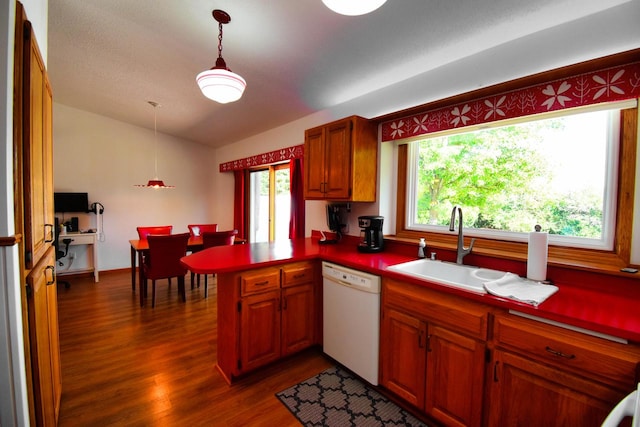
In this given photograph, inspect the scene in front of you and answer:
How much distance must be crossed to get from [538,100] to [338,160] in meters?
1.40

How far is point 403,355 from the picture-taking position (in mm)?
1673

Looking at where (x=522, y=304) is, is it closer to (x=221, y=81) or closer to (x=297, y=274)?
(x=297, y=274)

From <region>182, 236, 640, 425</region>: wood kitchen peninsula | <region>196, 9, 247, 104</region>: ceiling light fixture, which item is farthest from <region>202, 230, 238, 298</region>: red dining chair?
<region>196, 9, 247, 104</region>: ceiling light fixture

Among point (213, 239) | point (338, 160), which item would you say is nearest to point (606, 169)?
point (338, 160)

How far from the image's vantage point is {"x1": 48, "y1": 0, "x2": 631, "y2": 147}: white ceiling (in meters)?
1.54

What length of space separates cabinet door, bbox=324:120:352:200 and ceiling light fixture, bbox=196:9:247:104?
3.12ft

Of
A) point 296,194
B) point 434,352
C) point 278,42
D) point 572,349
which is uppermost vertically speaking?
point 278,42

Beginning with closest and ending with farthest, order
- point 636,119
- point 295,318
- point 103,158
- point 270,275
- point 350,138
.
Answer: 1. point 636,119
2. point 270,275
3. point 295,318
4. point 350,138
5. point 103,158

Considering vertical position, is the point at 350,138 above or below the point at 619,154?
above

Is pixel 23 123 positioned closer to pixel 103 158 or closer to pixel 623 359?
pixel 623 359

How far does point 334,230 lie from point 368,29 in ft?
5.79

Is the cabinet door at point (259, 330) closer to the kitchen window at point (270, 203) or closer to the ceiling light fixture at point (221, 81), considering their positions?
the ceiling light fixture at point (221, 81)

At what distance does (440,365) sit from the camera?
1491mm

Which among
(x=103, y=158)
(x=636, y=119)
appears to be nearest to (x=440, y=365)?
(x=636, y=119)
